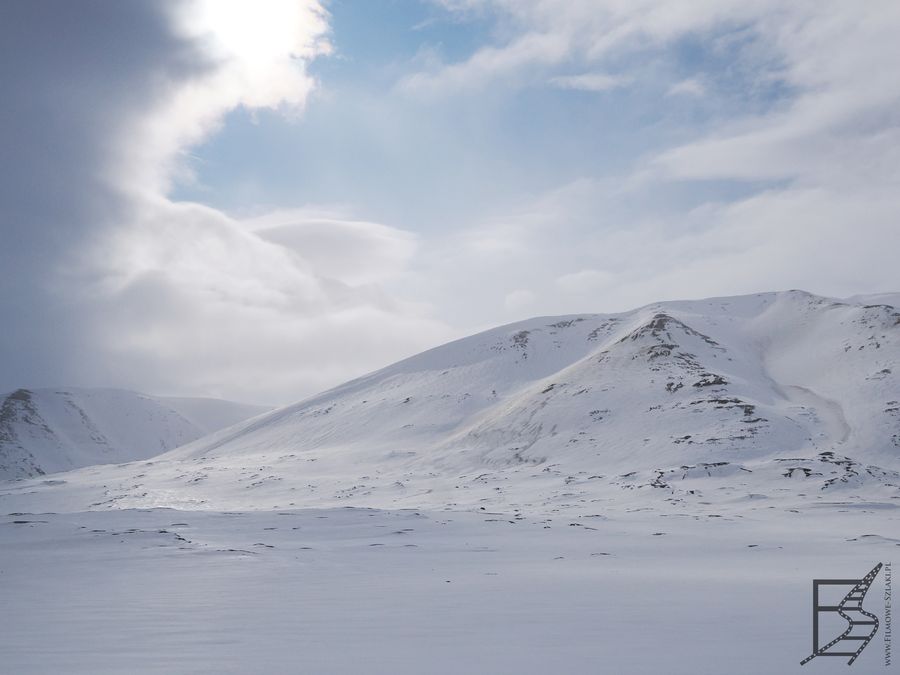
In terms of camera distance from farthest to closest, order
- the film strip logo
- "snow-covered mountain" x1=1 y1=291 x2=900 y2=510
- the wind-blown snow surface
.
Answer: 1. "snow-covered mountain" x1=1 y1=291 x2=900 y2=510
2. the wind-blown snow surface
3. the film strip logo

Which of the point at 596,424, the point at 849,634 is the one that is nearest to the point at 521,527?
the point at 849,634

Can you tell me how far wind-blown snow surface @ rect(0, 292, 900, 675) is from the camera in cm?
899

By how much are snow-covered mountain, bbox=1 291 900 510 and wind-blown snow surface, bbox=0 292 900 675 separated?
15.7 inches

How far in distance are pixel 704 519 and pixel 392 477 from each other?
1376 inches

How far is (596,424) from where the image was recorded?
66.9 meters

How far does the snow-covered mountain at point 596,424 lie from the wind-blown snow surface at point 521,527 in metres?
0.40

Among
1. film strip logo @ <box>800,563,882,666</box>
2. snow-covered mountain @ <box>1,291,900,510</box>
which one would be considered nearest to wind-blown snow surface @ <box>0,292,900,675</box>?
film strip logo @ <box>800,563,882,666</box>

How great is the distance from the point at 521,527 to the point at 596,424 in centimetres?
4175

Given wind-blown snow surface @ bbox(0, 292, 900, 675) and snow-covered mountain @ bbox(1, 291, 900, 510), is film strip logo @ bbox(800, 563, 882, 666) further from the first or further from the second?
snow-covered mountain @ bbox(1, 291, 900, 510)

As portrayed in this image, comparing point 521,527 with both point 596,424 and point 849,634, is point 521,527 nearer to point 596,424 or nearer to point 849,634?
point 849,634

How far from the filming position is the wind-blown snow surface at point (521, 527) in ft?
29.5

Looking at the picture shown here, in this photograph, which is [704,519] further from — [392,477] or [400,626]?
[392,477]

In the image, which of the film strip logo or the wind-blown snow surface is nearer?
the film strip logo

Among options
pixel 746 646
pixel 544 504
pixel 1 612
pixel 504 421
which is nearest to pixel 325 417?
pixel 504 421
